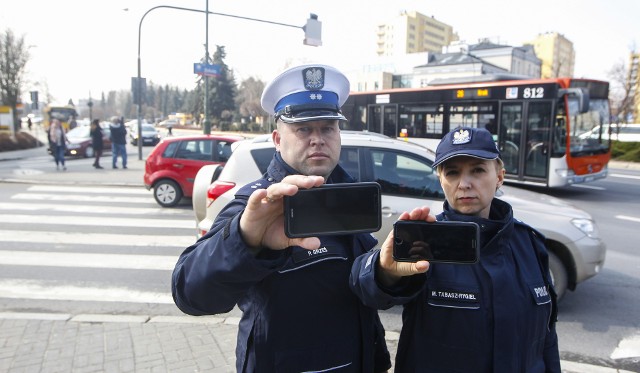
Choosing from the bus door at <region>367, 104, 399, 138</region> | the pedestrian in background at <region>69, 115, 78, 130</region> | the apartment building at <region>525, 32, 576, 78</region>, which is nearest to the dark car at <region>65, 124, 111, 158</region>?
the bus door at <region>367, 104, 399, 138</region>

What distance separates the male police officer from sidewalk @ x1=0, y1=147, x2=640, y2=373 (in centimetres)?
201

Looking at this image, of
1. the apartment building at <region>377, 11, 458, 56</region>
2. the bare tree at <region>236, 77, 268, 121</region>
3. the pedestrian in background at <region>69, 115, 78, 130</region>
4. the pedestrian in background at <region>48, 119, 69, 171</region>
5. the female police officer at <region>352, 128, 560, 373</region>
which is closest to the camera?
the female police officer at <region>352, 128, 560, 373</region>

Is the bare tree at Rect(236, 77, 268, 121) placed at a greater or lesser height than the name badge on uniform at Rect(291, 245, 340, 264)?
greater

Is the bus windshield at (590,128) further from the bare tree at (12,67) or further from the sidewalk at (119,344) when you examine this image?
the bare tree at (12,67)

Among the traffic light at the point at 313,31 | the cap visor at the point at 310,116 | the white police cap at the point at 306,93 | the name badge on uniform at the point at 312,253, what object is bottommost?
the name badge on uniform at the point at 312,253

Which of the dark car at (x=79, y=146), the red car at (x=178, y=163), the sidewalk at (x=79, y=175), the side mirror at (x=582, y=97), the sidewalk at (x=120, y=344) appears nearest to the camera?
the sidewalk at (x=120, y=344)

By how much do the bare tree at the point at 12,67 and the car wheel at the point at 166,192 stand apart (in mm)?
26619

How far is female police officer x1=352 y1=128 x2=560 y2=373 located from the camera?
1660mm

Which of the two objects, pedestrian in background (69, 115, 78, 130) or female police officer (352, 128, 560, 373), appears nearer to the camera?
female police officer (352, 128, 560, 373)

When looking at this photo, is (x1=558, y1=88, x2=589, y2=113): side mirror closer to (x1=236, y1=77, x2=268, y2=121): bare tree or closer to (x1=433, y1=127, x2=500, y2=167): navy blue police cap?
(x1=433, y1=127, x2=500, y2=167): navy blue police cap

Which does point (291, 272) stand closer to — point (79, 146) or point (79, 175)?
point (79, 175)

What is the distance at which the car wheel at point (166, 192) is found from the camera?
34.4 ft

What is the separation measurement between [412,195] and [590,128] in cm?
965

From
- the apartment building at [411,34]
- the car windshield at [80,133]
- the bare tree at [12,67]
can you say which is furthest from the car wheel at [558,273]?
the apartment building at [411,34]
